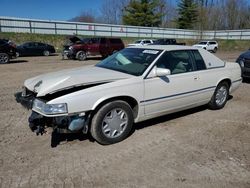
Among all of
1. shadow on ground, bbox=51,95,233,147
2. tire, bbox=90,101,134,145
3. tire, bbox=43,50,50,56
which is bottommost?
shadow on ground, bbox=51,95,233,147

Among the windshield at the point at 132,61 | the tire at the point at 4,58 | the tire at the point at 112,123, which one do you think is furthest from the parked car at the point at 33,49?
the tire at the point at 112,123

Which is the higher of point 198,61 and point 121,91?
point 198,61

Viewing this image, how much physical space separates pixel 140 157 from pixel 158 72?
1.47 metres

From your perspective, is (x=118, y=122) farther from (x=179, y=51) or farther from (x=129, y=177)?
(x=179, y=51)

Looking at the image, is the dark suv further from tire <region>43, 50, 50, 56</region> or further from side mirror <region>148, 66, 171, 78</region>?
side mirror <region>148, 66, 171, 78</region>

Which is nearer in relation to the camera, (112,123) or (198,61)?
(112,123)

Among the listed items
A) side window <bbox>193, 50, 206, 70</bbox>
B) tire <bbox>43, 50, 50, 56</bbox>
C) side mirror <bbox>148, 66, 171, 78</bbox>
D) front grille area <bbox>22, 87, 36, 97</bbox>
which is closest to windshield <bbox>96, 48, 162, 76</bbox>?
side mirror <bbox>148, 66, 171, 78</bbox>

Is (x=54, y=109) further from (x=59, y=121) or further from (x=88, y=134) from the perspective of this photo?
(x=88, y=134)

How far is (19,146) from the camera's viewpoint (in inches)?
161

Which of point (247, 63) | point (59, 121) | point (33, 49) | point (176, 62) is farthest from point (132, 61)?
point (33, 49)

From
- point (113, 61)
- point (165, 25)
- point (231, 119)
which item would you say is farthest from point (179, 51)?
point (165, 25)

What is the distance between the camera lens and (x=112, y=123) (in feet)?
13.6

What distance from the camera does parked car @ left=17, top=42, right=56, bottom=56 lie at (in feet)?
74.0

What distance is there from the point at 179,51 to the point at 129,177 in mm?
2818
